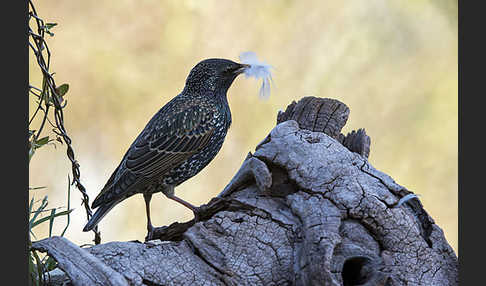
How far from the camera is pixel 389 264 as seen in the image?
236 centimetres

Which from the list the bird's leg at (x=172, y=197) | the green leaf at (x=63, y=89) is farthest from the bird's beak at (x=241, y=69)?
the green leaf at (x=63, y=89)

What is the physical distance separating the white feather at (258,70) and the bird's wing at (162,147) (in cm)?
31

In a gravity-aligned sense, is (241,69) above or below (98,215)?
above

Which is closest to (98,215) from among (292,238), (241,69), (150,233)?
(150,233)

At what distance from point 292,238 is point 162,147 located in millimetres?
916

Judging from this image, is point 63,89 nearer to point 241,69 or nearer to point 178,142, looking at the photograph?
point 178,142

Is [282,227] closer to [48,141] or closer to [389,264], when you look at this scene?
[389,264]

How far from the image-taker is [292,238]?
2469mm

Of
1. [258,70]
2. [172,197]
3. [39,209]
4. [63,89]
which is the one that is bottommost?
[39,209]

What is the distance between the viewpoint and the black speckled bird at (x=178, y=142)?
9.62 ft

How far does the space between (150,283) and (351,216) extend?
2.92 ft

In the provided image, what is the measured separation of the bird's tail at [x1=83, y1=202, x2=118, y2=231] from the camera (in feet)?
9.01

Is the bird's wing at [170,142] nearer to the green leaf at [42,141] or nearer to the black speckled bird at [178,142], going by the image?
the black speckled bird at [178,142]

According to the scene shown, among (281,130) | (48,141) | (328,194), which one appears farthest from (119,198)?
(328,194)
